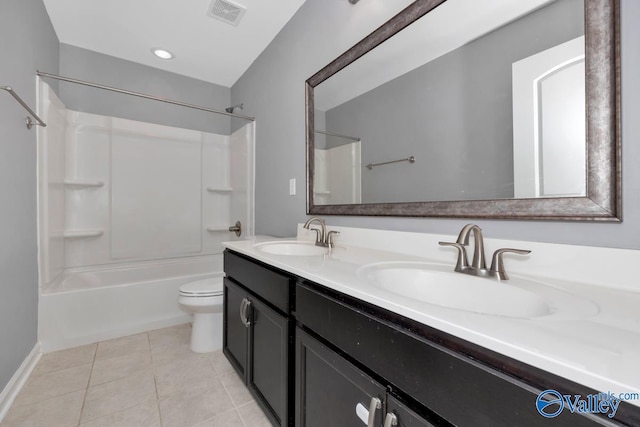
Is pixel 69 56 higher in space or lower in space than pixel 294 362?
higher

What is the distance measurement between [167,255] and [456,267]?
2.76 meters

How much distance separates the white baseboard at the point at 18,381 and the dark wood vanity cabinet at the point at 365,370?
1.12 metres

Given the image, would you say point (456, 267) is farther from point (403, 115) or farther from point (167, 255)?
point (167, 255)

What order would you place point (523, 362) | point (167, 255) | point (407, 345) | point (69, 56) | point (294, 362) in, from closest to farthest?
point (523, 362)
point (407, 345)
point (294, 362)
point (69, 56)
point (167, 255)

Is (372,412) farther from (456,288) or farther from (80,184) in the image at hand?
(80,184)

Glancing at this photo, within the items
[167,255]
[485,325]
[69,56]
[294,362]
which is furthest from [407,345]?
[69,56]

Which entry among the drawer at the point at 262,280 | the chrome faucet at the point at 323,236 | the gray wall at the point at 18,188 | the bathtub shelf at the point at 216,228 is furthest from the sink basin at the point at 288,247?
the bathtub shelf at the point at 216,228

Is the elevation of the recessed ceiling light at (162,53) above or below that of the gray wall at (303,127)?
above

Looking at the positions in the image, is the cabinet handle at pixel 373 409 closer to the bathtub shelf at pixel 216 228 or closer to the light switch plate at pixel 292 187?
the light switch plate at pixel 292 187

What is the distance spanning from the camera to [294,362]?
961 millimetres

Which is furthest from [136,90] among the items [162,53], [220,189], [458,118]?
[458,118]

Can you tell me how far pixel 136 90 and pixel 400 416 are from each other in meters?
3.24

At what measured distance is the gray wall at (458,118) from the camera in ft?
2.75

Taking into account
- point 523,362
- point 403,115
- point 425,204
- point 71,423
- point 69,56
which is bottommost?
point 71,423
